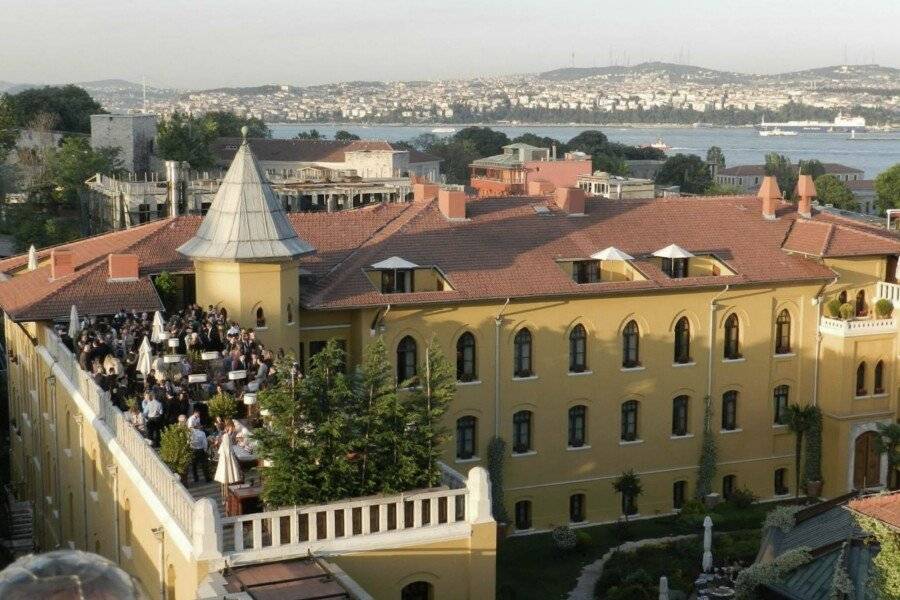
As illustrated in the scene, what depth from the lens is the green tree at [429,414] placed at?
68.9 feet

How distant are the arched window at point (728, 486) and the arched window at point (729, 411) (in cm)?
167

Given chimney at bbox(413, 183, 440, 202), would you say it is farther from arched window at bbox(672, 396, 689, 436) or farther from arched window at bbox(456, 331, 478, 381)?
arched window at bbox(672, 396, 689, 436)

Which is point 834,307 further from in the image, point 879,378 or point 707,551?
point 707,551

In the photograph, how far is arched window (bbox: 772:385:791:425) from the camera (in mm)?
43312

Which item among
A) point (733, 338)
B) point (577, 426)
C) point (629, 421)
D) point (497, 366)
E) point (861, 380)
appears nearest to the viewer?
point (497, 366)

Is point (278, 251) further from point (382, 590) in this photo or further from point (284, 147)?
point (284, 147)

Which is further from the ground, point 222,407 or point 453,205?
point 453,205

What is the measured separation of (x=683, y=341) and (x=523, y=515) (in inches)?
299

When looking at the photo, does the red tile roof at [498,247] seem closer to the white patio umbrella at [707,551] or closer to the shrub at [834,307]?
the shrub at [834,307]

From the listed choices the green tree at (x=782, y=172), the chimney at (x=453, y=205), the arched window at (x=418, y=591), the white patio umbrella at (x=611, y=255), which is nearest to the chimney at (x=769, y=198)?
the white patio umbrella at (x=611, y=255)

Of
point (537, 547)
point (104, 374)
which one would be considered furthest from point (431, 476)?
point (537, 547)

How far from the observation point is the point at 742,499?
4188 cm

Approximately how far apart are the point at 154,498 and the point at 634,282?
22.2 metres

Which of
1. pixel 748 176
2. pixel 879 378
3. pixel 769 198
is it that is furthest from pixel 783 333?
pixel 748 176
